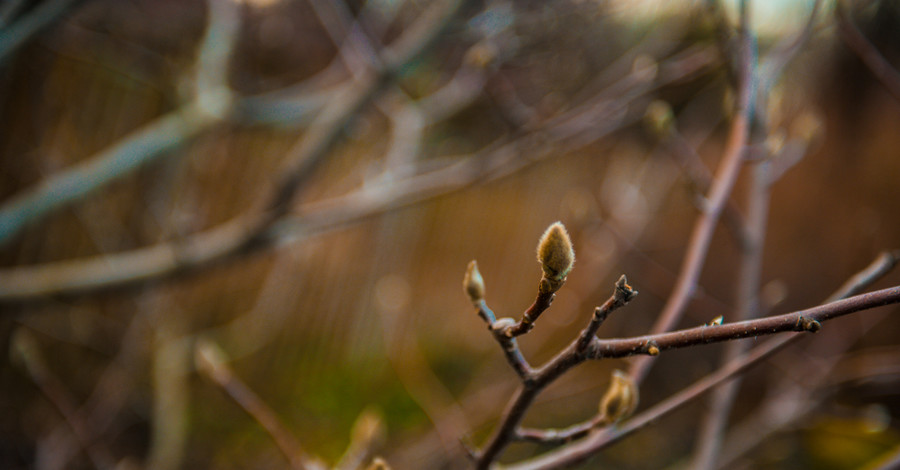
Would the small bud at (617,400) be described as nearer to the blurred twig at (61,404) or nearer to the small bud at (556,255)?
the small bud at (556,255)

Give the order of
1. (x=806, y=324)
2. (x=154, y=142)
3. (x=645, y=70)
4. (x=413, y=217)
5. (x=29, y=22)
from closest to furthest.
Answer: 1. (x=806, y=324)
2. (x=29, y=22)
3. (x=645, y=70)
4. (x=154, y=142)
5. (x=413, y=217)

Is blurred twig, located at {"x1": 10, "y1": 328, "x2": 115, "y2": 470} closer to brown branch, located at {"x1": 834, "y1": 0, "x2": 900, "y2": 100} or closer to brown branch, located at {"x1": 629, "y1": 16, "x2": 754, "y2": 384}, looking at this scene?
brown branch, located at {"x1": 629, "y1": 16, "x2": 754, "y2": 384}

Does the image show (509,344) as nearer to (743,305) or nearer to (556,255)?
(556,255)

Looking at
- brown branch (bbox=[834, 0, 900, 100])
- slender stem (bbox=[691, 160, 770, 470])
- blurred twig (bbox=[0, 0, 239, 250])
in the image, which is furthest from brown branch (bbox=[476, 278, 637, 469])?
blurred twig (bbox=[0, 0, 239, 250])

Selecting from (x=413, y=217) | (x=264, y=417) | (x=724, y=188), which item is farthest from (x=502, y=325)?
(x=413, y=217)

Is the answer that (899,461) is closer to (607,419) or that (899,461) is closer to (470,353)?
(607,419)

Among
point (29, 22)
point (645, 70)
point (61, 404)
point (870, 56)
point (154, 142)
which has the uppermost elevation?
point (154, 142)

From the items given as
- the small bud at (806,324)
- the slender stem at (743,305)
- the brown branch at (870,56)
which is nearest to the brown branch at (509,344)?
the small bud at (806,324)
